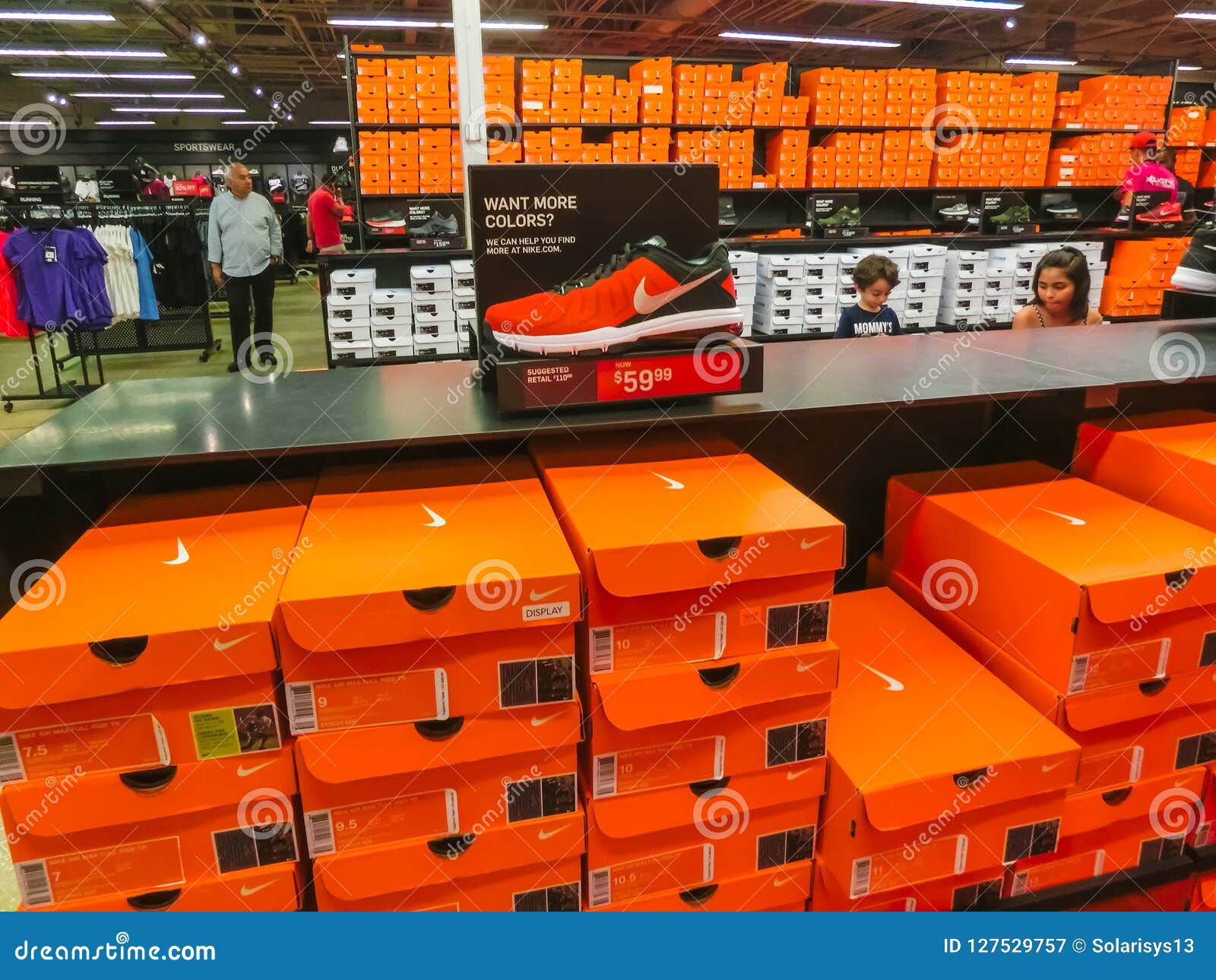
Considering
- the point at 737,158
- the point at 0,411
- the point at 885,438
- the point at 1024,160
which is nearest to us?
the point at 885,438

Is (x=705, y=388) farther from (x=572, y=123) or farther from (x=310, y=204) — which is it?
(x=310, y=204)

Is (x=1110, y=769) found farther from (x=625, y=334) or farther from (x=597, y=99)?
(x=597, y=99)

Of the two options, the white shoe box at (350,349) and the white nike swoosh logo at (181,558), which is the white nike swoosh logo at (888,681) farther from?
the white shoe box at (350,349)

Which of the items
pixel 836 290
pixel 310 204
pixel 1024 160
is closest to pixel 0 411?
pixel 310 204

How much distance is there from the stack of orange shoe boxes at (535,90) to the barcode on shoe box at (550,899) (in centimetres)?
619

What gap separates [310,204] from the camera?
6.95 metres

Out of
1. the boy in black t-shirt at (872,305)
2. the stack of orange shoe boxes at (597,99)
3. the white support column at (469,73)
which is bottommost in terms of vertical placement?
the boy in black t-shirt at (872,305)

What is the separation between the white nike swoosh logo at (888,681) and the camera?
4.91ft

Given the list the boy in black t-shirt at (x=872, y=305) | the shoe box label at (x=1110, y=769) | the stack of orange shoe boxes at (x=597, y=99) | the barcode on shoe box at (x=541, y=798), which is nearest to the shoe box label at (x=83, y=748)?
the barcode on shoe box at (x=541, y=798)

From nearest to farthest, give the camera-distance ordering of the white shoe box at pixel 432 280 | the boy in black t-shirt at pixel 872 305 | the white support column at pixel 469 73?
the white support column at pixel 469 73 → the boy in black t-shirt at pixel 872 305 → the white shoe box at pixel 432 280

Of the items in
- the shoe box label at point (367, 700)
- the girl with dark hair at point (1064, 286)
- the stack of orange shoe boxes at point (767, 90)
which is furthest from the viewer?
the stack of orange shoe boxes at point (767, 90)

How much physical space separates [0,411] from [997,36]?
1550cm

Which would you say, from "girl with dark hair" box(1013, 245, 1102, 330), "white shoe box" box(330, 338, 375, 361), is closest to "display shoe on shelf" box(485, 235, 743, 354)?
"girl with dark hair" box(1013, 245, 1102, 330)

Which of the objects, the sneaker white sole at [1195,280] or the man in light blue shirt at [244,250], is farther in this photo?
the man in light blue shirt at [244,250]
